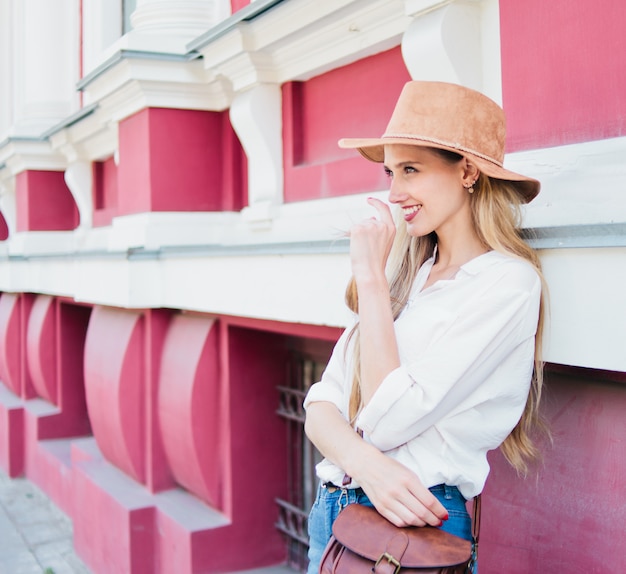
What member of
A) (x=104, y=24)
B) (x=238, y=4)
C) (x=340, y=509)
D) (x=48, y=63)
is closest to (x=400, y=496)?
(x=340, y=509)

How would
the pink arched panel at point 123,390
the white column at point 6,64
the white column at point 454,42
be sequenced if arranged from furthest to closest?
the white column at point 6,64 < the pink arched panel at point 123,390 < the white column at point 454,42

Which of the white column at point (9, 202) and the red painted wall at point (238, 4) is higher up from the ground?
the red painted wall at point (238, 4)

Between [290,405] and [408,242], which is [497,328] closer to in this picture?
[408,242]

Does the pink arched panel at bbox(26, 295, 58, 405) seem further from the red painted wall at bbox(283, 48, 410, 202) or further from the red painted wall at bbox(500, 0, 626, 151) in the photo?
the red painted wall at bbox(500, 0, 626, 151)

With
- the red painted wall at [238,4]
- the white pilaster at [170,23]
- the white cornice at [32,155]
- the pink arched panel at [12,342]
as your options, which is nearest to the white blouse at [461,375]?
the red painted wall at [238,4]

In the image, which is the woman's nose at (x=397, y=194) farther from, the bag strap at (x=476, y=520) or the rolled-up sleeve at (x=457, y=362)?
the bag strap at (x=476, y=520)

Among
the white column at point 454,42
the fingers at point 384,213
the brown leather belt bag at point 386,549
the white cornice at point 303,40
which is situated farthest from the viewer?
the white cornice at point 303,40

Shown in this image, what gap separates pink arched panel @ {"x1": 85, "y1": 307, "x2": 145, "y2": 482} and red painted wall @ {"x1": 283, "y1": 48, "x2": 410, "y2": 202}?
4.30 feet

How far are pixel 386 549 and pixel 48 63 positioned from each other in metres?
6.59

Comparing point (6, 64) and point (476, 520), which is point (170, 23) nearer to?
point (476, 520)

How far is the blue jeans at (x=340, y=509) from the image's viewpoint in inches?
70.5

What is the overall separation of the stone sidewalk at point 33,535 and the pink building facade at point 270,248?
0.22 meters

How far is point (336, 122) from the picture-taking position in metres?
3.61

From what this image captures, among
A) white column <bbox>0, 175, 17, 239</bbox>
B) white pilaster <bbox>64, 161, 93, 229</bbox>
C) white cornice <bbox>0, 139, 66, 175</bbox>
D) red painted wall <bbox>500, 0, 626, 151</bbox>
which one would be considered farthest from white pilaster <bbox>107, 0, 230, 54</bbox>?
white column <bbox>0, 175, 17, 239</bbox>
